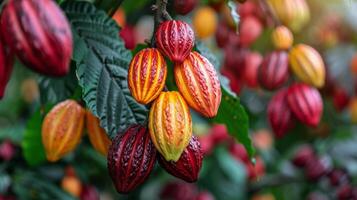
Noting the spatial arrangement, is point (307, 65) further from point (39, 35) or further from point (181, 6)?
point (39, 35)

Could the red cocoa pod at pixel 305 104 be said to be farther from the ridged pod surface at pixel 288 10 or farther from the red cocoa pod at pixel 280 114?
the ridged pod surface at pixel 288 10

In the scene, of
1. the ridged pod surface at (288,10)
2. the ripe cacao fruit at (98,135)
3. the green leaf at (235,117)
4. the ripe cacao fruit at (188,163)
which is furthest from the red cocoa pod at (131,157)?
the ridged pod surface at (288,10)

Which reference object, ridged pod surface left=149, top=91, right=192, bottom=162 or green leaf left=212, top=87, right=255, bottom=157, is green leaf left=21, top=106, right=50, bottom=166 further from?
ridged pod surface left=149, top=91, right=192, bottom=162

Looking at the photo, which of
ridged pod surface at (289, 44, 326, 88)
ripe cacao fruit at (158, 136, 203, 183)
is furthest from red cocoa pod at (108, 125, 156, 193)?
ridged pod surface at (289, 44, 326, 88)

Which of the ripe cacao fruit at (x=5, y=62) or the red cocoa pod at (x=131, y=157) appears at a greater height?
the ripe cacao fruit at (x=5, y=62)

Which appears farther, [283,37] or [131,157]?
[283,37]

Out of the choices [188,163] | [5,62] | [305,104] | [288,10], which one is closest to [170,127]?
[188,163]

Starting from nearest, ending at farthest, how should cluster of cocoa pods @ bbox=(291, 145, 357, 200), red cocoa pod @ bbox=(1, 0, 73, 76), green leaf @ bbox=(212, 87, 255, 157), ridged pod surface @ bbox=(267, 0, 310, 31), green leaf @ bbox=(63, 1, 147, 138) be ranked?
red cocoa pod @ bbox=(1, 0, 73, 76) → green leaf @ bbox=(63, 1, 147, 138) → green leaf @ bbox=(212, 87, 255, 157) → ridged pod surface @ bbox=(267, 0, 310, 31) → cluster of cocoa pods @ bbox=(291, 145, 357, 200)
